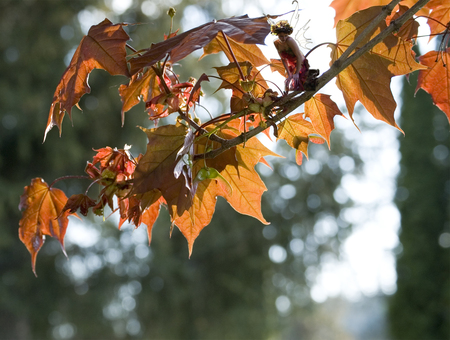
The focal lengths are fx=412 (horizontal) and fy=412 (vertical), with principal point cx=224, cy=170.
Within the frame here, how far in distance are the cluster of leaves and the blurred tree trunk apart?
4.47m

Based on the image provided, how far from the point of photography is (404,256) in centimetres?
461

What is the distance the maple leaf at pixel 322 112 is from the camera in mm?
423

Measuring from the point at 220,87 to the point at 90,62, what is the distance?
136 millimetres

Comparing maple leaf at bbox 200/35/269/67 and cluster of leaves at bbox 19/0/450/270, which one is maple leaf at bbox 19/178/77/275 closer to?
cluster of leaves at bbox 19/0/450/270

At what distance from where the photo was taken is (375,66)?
39 centimetres

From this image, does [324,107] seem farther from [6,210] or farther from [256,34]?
[6,210]

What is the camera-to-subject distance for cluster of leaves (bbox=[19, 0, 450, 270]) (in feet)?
1.05

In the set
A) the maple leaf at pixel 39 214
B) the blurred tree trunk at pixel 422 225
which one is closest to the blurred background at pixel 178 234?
the blurred tree trunk at pixel 422 225

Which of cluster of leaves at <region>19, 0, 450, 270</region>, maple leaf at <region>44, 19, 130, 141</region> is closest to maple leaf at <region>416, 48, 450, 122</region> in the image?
cluster of leaves at <region>19, 0, 450, 270</region>

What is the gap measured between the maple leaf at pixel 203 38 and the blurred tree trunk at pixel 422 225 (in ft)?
15.1

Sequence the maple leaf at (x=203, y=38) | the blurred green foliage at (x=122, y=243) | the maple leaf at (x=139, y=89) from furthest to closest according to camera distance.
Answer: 1. the blurred green foliage at (x=122, y=243)
2. the maple leaf at (x=139, y=89)
3. the maple leaf at (x=203, y=38)

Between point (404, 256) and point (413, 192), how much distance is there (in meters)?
0.74

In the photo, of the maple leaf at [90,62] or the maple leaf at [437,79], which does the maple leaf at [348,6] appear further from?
the maple leaf at [90,62]

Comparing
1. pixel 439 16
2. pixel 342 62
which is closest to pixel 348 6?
pixel 439 16
